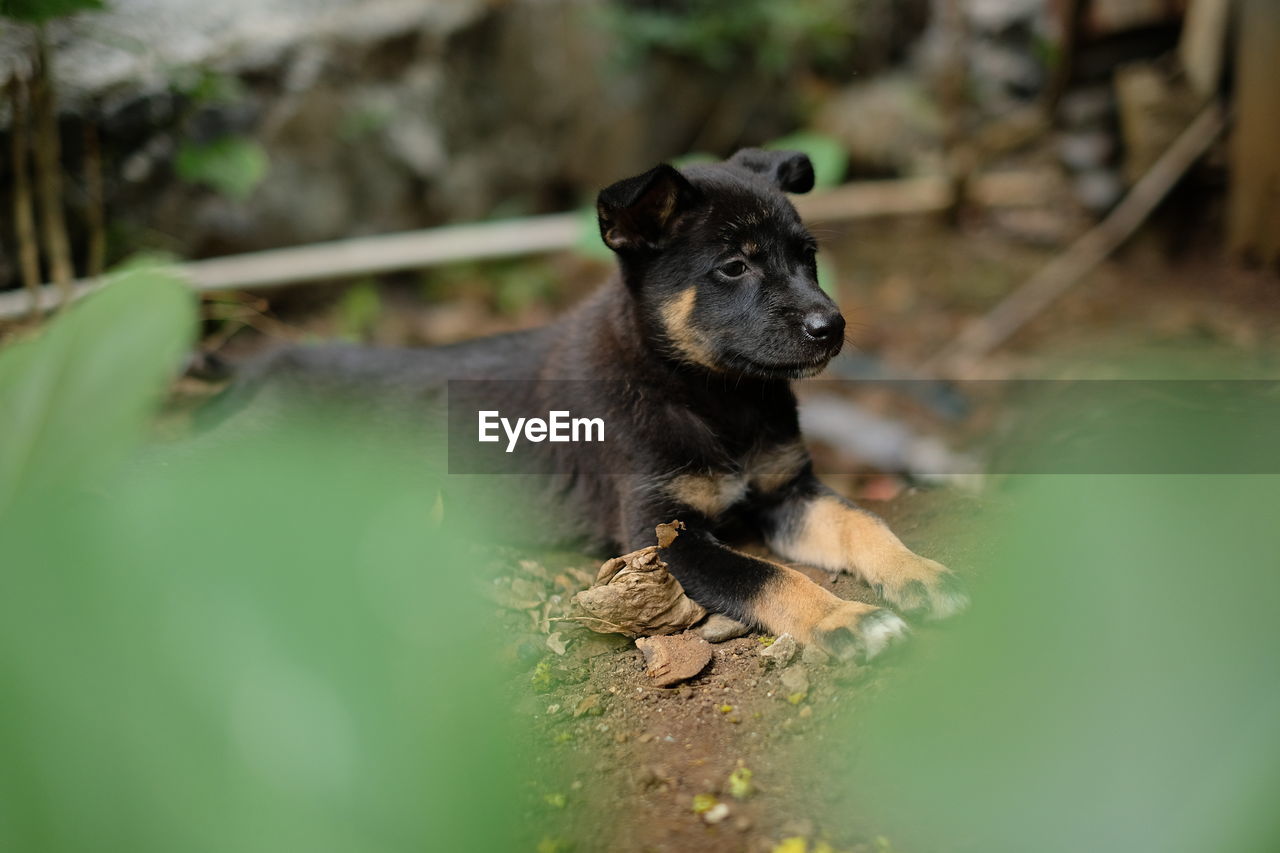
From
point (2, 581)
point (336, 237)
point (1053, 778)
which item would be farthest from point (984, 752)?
point (336, 237)

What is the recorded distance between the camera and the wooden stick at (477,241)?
771 centimetres

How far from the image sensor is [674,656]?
2.95 m

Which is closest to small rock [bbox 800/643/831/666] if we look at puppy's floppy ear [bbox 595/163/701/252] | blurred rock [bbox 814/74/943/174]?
puppy's floppy ear [bbox 595/163/701/252]

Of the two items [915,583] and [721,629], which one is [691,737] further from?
[915,583]

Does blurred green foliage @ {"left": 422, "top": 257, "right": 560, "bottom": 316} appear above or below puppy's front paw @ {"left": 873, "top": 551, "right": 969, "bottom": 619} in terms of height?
above

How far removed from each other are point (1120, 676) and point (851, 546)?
2861 millimetres

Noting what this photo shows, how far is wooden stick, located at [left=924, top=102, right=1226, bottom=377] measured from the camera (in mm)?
8211

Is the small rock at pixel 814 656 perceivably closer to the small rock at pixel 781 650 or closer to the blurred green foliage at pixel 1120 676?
the small rock at pixel 781 650

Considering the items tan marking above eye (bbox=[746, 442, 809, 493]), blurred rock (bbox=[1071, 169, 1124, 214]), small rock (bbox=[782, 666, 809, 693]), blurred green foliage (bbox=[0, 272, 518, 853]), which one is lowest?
small rock (bbox=[782, 666, 809, 693])

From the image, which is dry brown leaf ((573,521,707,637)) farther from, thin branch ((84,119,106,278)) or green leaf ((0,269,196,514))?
thin branch ((84,119,106,278))

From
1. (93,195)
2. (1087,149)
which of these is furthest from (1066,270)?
(93,195)

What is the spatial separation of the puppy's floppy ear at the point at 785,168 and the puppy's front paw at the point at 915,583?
1.70 metres

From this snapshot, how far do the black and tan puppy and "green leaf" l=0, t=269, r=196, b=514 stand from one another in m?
2.73

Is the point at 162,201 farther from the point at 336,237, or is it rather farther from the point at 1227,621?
the point at 1227,621
